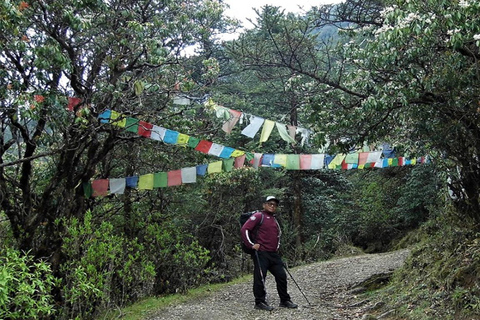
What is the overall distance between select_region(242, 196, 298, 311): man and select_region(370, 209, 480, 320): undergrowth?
5.31 feet

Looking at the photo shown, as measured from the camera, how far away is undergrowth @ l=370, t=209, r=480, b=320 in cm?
502

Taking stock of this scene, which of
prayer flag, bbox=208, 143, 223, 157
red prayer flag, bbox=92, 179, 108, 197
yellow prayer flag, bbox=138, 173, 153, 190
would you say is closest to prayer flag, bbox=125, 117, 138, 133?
yellow prayer flag, bbox=138, 173, 153, 190

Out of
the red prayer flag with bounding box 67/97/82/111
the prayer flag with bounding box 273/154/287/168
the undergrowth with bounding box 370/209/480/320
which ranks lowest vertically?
the undergrowth with bounding box 370/209/480/320

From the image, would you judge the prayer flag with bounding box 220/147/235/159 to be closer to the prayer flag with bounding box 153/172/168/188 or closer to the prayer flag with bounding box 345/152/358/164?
the prayer flag with bounding box 153/172/168/188

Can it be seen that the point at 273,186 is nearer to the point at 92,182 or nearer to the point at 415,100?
the point at 92,182

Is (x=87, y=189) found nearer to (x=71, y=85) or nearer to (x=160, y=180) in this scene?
(x=160, y=180)

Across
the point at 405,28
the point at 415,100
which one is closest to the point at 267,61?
the point at 415,100

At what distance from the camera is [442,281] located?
5820 mm

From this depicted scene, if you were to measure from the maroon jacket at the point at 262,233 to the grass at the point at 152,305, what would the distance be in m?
1.95

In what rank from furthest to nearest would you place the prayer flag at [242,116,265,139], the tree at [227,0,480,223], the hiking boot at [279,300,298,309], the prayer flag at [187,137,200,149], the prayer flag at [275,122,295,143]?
the prayer flag at [275,122,295,143] → the prayer flag at [242,116,265,139] → the prayer flag at [187,137,200,149] → the hiking boot at [279,300,298,309] → the tree at [227,0,480,223]

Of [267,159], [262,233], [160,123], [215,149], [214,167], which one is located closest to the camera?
[262,233]

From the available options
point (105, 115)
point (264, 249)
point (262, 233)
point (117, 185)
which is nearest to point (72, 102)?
point (105, 115)

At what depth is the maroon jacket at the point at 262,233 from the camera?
6.66m

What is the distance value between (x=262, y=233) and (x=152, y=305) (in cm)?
246
